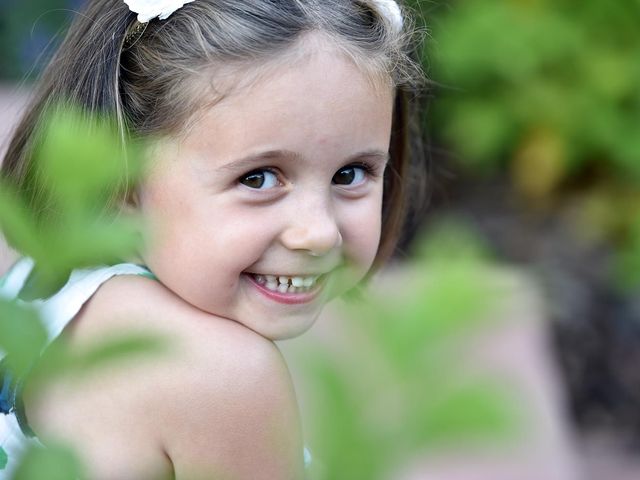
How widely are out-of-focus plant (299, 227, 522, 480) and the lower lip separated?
3.20 feet

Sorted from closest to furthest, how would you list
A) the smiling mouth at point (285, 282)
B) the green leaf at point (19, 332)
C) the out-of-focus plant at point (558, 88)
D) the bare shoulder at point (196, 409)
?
1. the green leaf at point (19, 332)
2. the bare shoulder at point (196, 409)
3. the smiling mouth at point (285, 282)
4. the out-of-focus plant at point (558, 88)

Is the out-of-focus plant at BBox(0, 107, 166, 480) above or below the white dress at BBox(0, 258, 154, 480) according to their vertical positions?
above

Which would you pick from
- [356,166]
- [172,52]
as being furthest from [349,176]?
[172,52]

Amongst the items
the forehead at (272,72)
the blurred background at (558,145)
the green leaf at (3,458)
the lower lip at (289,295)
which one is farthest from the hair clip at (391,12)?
the blurred background at (558,145)

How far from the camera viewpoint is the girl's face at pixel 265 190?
133 cm

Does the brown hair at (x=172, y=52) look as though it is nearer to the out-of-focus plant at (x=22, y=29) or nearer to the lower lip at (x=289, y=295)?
the lower lip at (x=289, y=295)

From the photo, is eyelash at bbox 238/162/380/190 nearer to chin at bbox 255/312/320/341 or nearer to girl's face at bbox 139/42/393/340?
girl's face at bbox 139/42/393/340

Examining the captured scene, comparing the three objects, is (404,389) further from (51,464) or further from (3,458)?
(3,458)

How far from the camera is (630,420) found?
361cm

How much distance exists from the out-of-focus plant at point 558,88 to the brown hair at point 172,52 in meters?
2.50

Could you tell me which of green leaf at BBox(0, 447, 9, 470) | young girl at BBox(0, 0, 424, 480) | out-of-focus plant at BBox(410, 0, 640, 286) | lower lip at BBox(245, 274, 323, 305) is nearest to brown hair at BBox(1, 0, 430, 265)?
young girl at BBox(0, 0, 424, 480)

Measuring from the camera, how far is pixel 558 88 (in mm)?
4141

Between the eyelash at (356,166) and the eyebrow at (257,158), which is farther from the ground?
the eyebrow at (257,158)

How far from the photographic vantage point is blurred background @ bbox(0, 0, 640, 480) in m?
3.81
